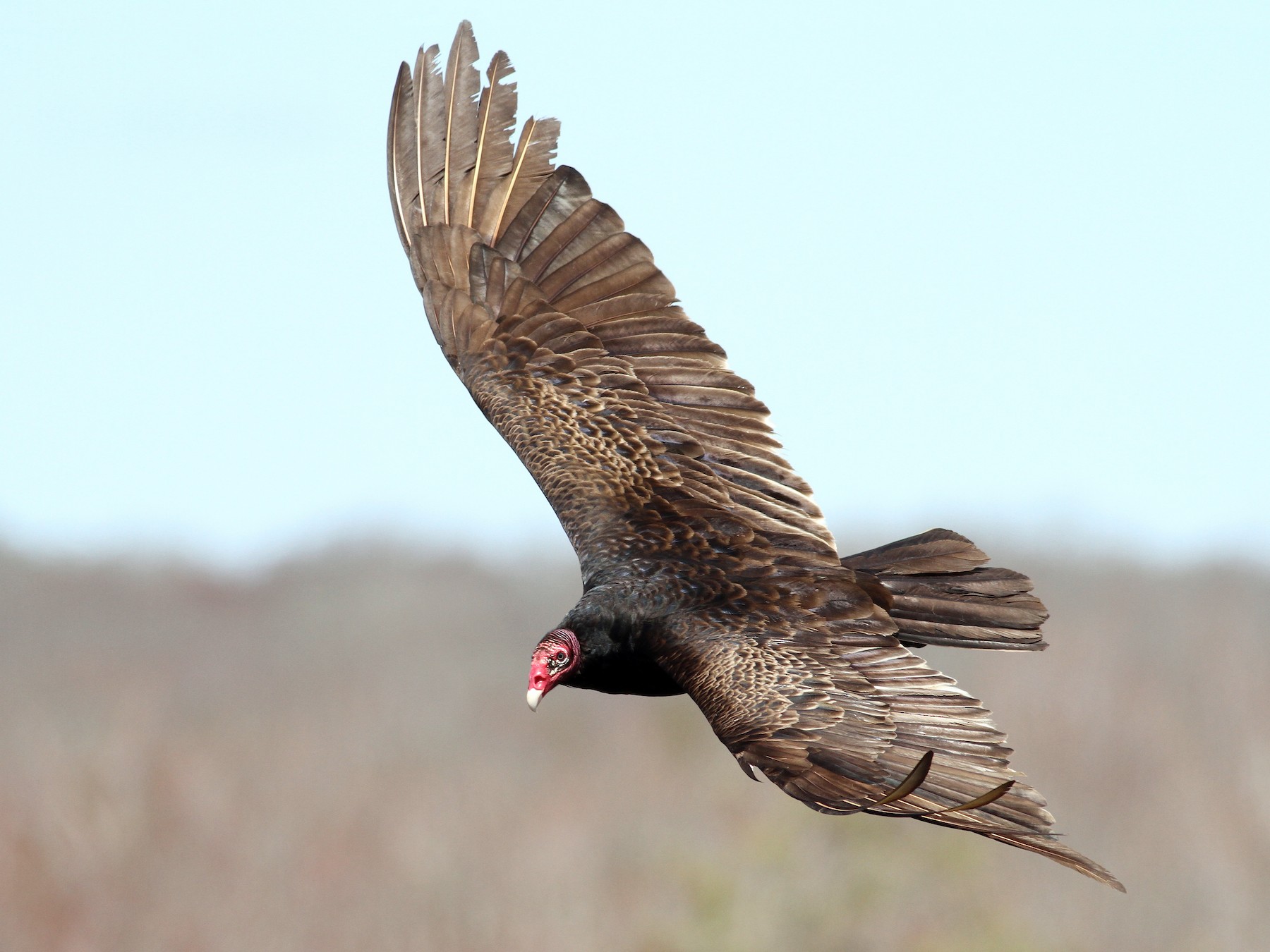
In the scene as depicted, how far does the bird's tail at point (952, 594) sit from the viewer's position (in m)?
4.93

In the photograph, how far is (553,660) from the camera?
455 cm

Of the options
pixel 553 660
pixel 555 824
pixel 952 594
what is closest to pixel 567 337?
pixel 553 660

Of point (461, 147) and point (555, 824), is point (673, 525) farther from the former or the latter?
point (555, 824)

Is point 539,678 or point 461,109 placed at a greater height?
point 461,109

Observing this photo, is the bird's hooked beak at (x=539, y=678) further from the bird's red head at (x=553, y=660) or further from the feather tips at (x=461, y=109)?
the feather tips at (x=461, y=109)

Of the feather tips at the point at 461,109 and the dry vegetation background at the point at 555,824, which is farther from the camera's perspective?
the dry vegetation background at the point at 555,824

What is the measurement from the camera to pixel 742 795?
2316cm

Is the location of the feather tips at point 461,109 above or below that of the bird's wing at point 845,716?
above

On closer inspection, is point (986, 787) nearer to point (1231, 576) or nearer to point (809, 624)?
point (809, 624)

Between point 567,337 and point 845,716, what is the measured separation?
1.72 meters

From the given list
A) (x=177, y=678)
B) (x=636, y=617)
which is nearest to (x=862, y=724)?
(x=636, y=617)

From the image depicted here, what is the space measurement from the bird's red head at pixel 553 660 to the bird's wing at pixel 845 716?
0.25m

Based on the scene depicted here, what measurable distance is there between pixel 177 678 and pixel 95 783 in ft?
21.2

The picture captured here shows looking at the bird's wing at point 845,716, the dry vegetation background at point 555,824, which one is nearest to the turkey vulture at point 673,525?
the bird's wing at point 845,716
